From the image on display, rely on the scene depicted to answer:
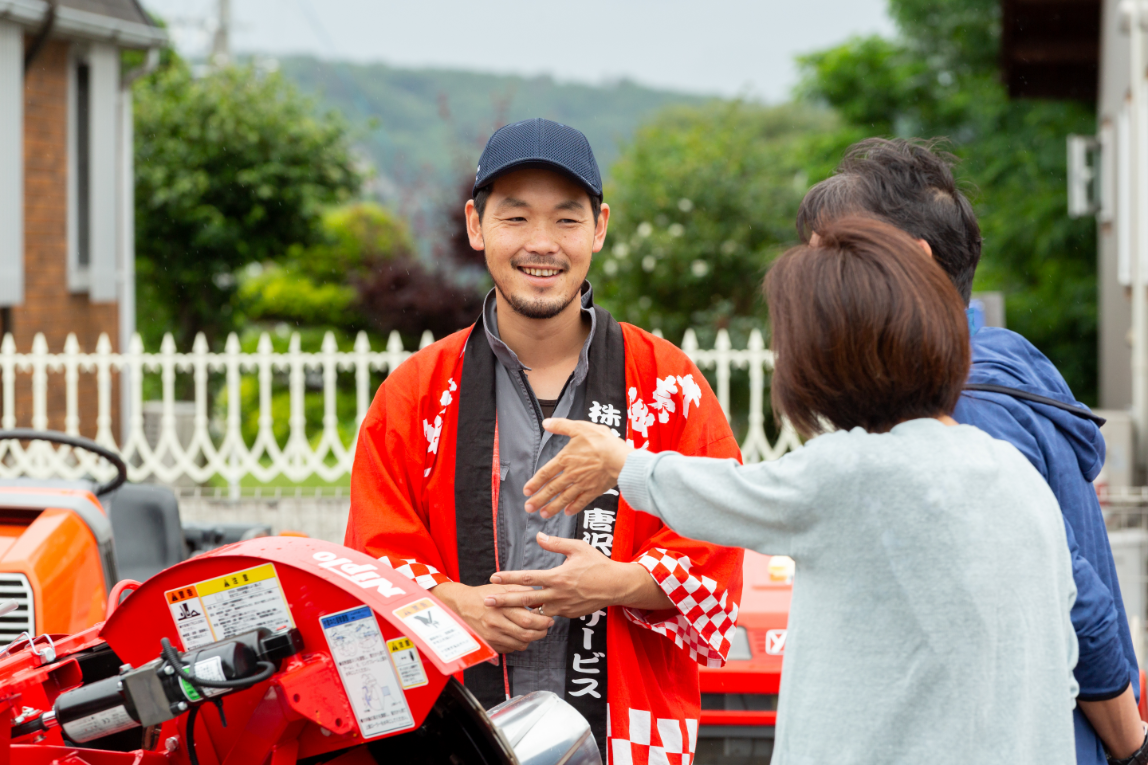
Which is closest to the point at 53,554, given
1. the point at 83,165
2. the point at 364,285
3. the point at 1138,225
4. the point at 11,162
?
the point at 1138,225

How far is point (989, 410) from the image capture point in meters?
1.81

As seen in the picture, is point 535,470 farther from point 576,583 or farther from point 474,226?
point 474,226

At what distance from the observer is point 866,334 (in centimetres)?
151

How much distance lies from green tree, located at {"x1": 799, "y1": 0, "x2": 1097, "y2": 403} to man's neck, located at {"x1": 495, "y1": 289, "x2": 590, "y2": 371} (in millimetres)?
12215

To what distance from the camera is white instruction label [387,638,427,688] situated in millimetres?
1537

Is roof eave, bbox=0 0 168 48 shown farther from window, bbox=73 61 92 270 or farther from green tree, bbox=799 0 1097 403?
green tree, bbox=799 0 1097 403

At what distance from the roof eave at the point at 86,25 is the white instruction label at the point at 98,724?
10.3m

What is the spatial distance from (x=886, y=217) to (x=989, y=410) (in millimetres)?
388

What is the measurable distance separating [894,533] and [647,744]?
34.4 inches

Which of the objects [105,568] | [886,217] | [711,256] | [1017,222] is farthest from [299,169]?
[886,217]

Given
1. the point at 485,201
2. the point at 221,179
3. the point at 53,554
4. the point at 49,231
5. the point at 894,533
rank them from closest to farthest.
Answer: the point at 894,533
the point at 485,201
the point at 53,554
the point at 49,231
the point at 221,179

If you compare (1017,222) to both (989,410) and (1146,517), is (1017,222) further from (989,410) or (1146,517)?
(989,410)

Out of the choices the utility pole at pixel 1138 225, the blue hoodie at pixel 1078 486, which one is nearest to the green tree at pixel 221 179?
the utility pole at pixel 1138 225

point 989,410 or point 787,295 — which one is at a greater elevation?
point 787,295
